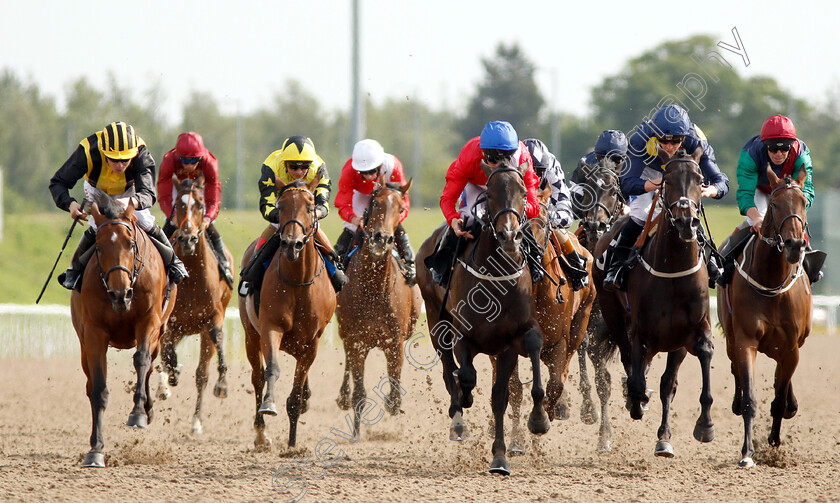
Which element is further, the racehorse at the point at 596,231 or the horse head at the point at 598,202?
the horse head at the point at 598,202

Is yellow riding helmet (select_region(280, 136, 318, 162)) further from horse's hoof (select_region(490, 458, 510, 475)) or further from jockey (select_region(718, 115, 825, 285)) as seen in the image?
jockey (select_region(718, 115, 825, 285))

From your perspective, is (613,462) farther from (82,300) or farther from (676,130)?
(82,300)

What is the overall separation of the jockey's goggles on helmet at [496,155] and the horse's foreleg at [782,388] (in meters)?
2.60

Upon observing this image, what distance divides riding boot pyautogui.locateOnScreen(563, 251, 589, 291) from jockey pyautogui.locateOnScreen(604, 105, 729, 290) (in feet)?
0.57

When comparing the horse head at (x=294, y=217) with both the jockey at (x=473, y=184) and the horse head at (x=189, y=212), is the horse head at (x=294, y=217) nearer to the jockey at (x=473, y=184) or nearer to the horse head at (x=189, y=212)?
the jockey at (x=473, y=184)

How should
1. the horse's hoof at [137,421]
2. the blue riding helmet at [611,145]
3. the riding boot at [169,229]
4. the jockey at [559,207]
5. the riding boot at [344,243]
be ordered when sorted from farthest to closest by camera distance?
the blue riding helmet at [611,145]
the riding boot at [344,243]
the riding boot at [169,229]
the jockey at [559,207]
the horse's hoof at [137,421]

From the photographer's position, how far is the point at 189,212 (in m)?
9.25

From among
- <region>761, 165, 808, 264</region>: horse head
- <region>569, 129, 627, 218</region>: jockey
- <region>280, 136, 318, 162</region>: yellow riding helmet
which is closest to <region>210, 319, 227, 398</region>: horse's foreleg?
<region>280, 136, 318, 162</region>: yellow riding helmet

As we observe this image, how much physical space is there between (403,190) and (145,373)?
108 inches

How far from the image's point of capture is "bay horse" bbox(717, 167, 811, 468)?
24.1 feet

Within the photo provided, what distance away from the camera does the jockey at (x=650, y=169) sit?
7.80 meters

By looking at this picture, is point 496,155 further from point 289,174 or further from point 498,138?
point 289,174

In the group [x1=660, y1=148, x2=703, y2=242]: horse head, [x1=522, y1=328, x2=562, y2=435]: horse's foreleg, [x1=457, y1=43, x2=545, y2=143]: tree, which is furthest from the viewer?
[x1=457, y1=43, x2=545, y2=143]: tree

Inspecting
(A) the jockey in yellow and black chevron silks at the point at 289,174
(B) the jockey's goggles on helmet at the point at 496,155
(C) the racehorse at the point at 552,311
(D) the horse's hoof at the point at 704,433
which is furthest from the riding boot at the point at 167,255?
(D) the horse's hoof at the point at 704,433
